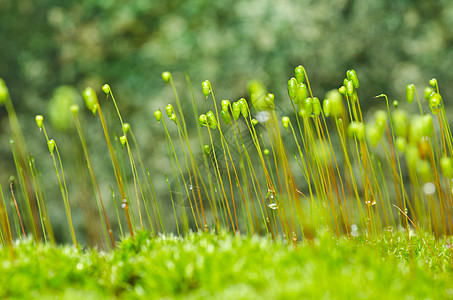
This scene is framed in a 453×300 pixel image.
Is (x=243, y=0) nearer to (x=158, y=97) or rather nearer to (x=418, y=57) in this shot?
(x=158, y=97)

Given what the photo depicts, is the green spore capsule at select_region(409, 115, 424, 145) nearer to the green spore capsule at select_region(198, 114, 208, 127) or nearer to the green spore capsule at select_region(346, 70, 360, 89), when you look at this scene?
the green spore capsule at select_region(346, 70, 360, 89)

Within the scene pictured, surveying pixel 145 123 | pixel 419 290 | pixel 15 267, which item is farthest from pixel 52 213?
pixel 419 290

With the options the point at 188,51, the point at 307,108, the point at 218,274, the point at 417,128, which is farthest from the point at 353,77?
the point at 188,51


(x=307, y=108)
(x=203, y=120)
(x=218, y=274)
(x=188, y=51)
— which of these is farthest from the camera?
(x=188, y=51)

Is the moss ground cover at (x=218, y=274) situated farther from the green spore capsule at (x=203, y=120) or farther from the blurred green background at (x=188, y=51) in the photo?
the blurred green background at (x=188, y=51)

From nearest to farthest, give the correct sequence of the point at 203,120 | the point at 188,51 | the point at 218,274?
1. the point at 218,274
2. the point at 203,120
3. the point at 188,51

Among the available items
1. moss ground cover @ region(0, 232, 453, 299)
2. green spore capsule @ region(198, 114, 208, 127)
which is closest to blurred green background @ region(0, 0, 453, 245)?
green spore capsule @ region(198, 114, 208, 127)

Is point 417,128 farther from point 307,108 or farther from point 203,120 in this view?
point 203,120
